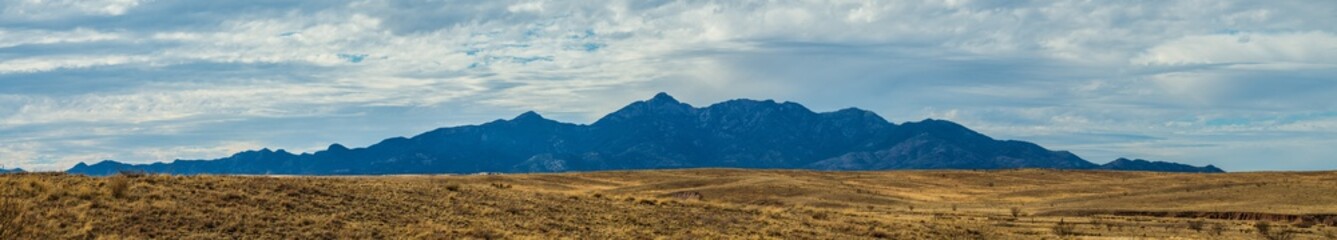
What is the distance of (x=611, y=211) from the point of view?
37406mm

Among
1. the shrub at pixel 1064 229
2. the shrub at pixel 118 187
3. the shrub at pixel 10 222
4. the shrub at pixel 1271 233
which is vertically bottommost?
the shrub at pixel 1271 233

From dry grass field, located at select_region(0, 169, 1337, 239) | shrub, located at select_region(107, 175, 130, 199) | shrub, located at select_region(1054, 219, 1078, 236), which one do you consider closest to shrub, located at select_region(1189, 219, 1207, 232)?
dry grass field, located at select_region(0, 169, 1337, 239)

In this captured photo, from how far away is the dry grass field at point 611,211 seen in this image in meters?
25.3

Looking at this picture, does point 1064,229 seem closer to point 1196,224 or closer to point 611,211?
point 1196,224

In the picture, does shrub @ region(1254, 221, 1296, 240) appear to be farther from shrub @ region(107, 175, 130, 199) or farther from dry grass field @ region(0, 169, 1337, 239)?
shrub @ region(107, 175, 130, 199)

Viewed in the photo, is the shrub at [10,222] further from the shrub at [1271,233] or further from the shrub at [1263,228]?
the shrub at [1263,228]

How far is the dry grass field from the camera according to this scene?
25.3m

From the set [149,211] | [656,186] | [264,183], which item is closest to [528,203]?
[264,183]

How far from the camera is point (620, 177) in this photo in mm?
85375

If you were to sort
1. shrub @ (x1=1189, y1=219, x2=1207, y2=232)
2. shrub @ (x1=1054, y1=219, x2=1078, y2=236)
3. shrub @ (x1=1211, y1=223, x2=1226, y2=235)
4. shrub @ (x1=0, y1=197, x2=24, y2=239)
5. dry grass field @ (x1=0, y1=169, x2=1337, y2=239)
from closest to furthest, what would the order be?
shrub @ (x1=0, y1=197, x2=24, y2=239), dry grass field @ (x1=0, y1=169, x2=1337, y2=239), shrub @ (x1=1054, y1=219, x2=1078, y2=236), shrub @ (x1=1211, y1=223, x2=1226, y2=235), shrub @ (x1=1189, y1=219, x2=1207, y2=232)

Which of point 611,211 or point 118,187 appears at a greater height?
point 118,187

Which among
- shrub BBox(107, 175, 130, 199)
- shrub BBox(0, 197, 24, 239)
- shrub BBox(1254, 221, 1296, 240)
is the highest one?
shrub BBox(107, 175, 130, 199)

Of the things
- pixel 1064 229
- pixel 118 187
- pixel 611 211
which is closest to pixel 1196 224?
pixel 1064 229

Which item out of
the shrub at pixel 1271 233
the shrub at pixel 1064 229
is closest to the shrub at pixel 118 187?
the shrub at pixel 1064 229
